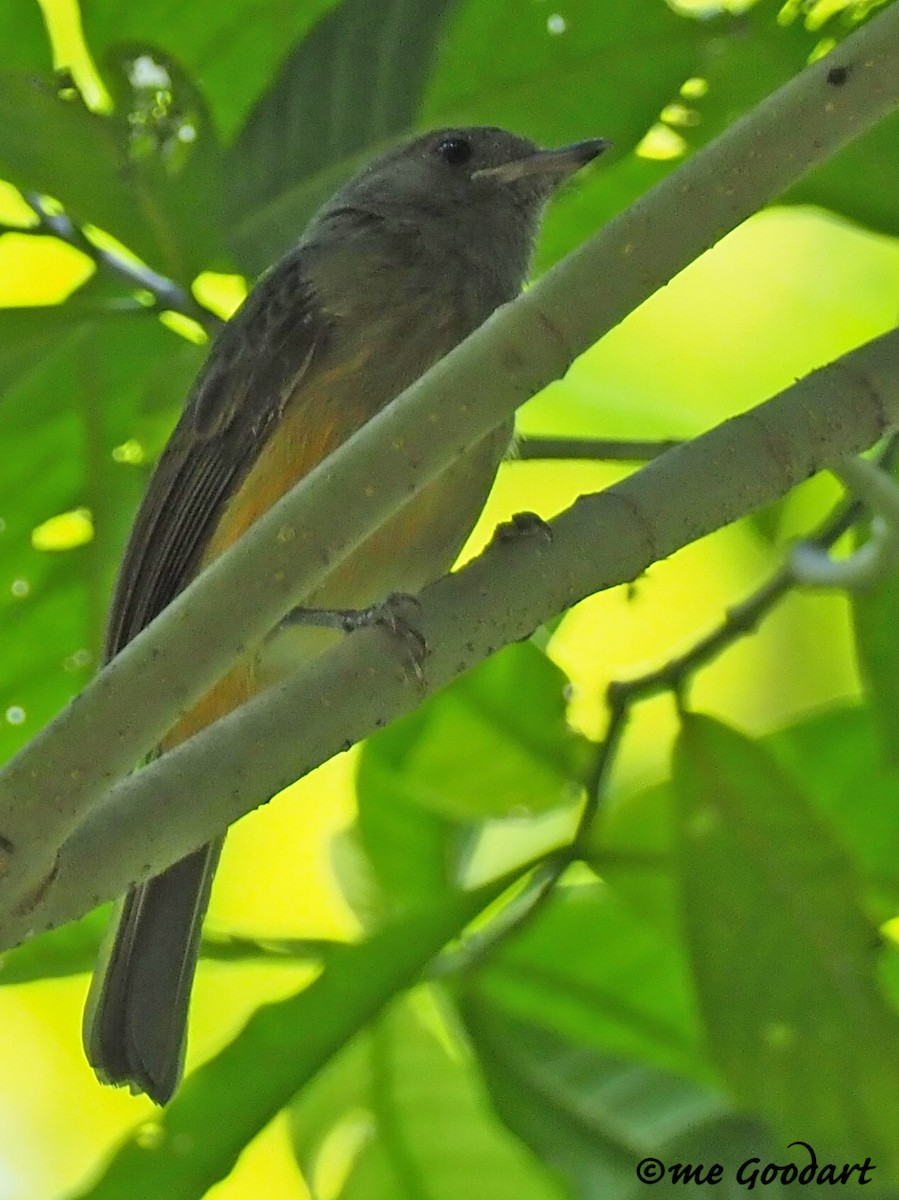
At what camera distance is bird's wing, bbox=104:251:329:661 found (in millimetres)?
1909

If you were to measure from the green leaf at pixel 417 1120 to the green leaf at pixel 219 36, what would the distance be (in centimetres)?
110

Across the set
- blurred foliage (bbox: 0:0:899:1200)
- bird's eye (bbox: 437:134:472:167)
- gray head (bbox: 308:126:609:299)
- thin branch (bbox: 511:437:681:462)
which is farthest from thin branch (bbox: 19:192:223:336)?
bird's eye (bbox: 437:134:472:167)

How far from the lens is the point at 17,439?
199 cm

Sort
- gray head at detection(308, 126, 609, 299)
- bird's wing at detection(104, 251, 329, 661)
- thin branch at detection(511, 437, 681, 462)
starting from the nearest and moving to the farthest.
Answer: thin branch at detection(511, 437, 681, 462) < bird's wing at detection(104, 251, 329, 661) < gray head at detection(308, 126, 609, 299)

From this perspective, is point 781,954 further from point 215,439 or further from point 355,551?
point 215,439

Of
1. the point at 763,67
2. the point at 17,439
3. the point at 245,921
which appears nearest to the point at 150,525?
the point at 17,439

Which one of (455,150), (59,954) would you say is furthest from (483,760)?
(455,150)

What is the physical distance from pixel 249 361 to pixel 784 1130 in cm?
108

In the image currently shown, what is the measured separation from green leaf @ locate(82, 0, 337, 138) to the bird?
0.18 m

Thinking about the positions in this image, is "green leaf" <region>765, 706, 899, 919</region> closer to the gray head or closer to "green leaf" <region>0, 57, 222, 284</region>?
the gray head

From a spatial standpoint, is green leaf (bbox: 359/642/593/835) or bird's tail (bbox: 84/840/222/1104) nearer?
bird's tail (bbox: 84/840/222/1104)

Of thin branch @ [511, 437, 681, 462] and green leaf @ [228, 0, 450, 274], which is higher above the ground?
green leaf @ [228, 0, 450, 274]

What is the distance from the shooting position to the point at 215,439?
1989mm

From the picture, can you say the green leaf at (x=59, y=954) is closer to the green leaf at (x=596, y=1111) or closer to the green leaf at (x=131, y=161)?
the green leaf at (x=596, y=1111)
